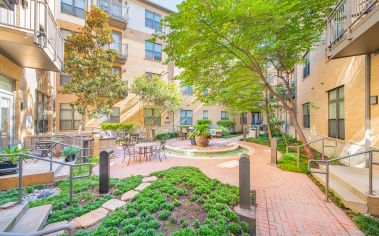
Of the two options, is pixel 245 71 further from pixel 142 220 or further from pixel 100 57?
pixel 100 57

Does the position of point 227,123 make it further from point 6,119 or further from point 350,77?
point 6,119

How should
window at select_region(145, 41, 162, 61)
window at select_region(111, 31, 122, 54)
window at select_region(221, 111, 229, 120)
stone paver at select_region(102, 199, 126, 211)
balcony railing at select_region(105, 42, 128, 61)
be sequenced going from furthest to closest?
1. window at select_region(221, 111, 229, 120)
2. window at select_region(145, 41, 162, 61)
3. window at select_region(111, 31, 122, 54)
4. balcony railing at select_region(105, 42, 128, 61)
5. stone paver at select_region(102, 199, 126, 211)

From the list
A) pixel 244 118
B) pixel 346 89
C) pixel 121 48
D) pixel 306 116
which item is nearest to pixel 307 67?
pixel 306 116

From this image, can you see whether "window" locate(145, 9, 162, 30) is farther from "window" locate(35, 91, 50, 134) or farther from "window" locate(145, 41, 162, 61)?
"window" locate(35, 91, 50, 134)

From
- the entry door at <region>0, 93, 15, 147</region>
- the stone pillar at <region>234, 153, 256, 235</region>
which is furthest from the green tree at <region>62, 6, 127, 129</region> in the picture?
the stone pillar at <region>234, 153, 256, 235</region>

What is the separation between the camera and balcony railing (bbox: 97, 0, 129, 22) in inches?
625

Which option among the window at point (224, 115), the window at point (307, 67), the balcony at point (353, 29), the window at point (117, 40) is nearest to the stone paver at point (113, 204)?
the balcony at point (353, 29)

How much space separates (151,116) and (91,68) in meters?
7.99

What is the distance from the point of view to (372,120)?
6.16 meters

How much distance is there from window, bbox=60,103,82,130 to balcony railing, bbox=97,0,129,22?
8.66m

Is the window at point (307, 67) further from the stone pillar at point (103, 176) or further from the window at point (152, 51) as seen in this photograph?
the window at point (152, 51)

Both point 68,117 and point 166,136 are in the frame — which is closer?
point 68,117

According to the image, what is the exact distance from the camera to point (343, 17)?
595 cm

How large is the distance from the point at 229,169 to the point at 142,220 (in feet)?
15.9
